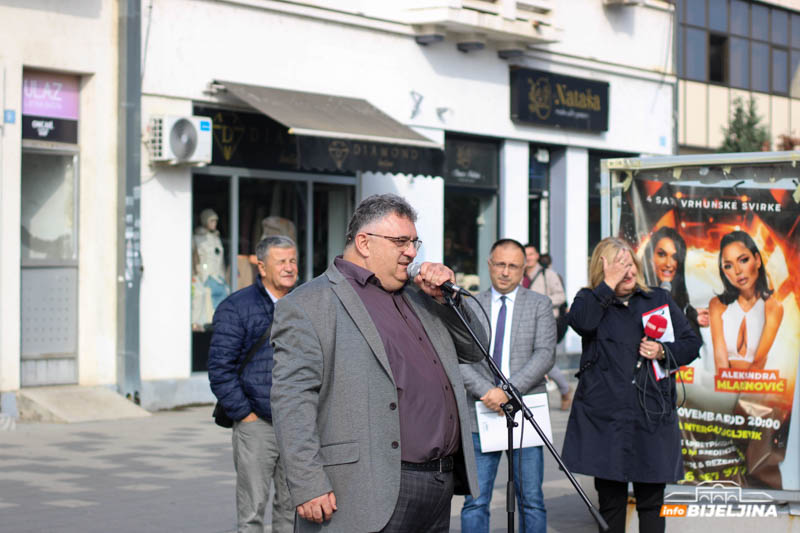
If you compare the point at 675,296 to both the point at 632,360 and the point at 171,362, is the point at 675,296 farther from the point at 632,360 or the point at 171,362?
the point at 171,362

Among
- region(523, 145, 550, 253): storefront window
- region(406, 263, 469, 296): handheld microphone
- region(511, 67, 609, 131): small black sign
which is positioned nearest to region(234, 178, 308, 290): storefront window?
region(511, 67, 609, 131): small black sign

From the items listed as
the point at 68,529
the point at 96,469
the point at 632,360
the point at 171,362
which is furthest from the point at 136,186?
the point at 632,360

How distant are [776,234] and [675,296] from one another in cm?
76

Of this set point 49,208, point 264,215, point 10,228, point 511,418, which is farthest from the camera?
point 264,215

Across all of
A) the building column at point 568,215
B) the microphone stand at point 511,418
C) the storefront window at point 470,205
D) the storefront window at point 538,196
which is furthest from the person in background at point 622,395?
the building column at point 568,215

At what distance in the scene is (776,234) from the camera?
801cm

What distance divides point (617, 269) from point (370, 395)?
8.67 ft

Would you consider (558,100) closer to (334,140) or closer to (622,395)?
(334,140)

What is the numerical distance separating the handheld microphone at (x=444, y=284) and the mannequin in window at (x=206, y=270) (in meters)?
10.8

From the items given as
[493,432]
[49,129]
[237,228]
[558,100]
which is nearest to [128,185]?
[49,129]

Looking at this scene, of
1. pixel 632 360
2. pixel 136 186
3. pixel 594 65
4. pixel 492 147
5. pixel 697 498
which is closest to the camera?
pixel 632 360

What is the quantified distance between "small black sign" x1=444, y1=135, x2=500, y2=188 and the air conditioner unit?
17.0 ft

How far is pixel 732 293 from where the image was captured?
8156 millimetres

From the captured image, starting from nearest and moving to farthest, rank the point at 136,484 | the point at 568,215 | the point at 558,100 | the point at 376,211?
the point at 376,211 → the point at 136,484 → the point at 558,100 → the point at 568,215
